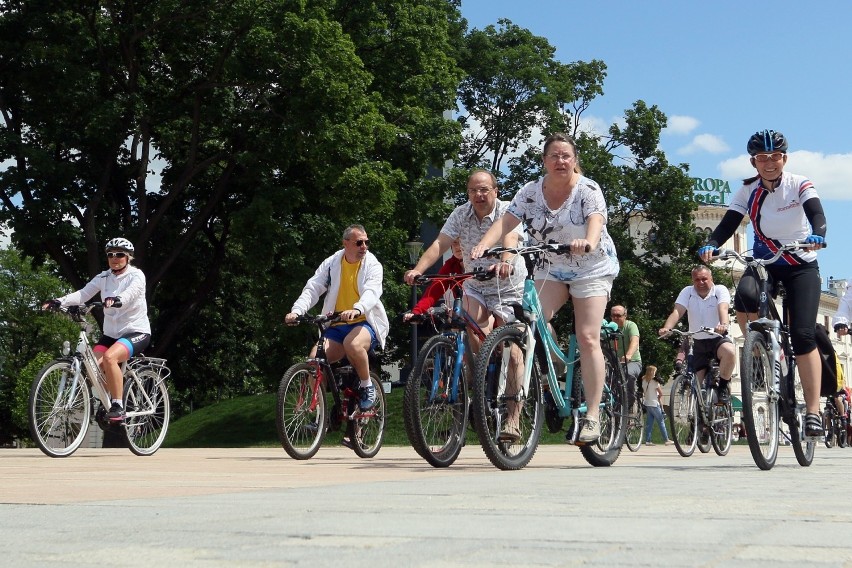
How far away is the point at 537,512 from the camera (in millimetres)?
4105

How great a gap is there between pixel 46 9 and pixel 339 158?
21.8 feet

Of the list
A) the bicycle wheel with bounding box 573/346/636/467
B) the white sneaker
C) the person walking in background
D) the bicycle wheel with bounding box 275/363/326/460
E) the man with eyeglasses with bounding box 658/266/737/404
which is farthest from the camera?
the person walking in background

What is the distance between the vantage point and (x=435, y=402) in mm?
7676

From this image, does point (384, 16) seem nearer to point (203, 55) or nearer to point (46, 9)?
point (203, 55)

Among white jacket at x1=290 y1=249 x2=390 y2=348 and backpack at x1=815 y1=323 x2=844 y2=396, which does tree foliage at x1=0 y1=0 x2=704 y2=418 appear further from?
backpack at x1=815 y1=323 x2=844 y2=396

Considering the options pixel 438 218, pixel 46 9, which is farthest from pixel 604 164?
pixel 46 9

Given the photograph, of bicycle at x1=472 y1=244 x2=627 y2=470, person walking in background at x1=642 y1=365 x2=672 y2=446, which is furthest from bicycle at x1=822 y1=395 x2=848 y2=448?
bicycle at x1=472 y1=244 x2=627 y2=470

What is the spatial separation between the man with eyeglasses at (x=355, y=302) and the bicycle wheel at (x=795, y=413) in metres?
3.40

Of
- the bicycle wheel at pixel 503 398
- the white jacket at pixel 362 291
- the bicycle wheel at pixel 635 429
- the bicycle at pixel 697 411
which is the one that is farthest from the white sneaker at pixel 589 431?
the bicycle at pixel 697 411

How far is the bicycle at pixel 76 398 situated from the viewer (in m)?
11.4

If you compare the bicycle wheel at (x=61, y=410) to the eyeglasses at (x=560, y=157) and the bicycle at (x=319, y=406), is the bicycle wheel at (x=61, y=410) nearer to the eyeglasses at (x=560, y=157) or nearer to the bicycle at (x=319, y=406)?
the bicycle at (x=319, y=406)

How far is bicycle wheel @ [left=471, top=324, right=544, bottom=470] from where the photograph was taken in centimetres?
724

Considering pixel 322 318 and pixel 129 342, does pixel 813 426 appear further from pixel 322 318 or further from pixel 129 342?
pixel 129 342

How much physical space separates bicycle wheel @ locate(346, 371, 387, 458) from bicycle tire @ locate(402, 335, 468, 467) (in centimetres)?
281
